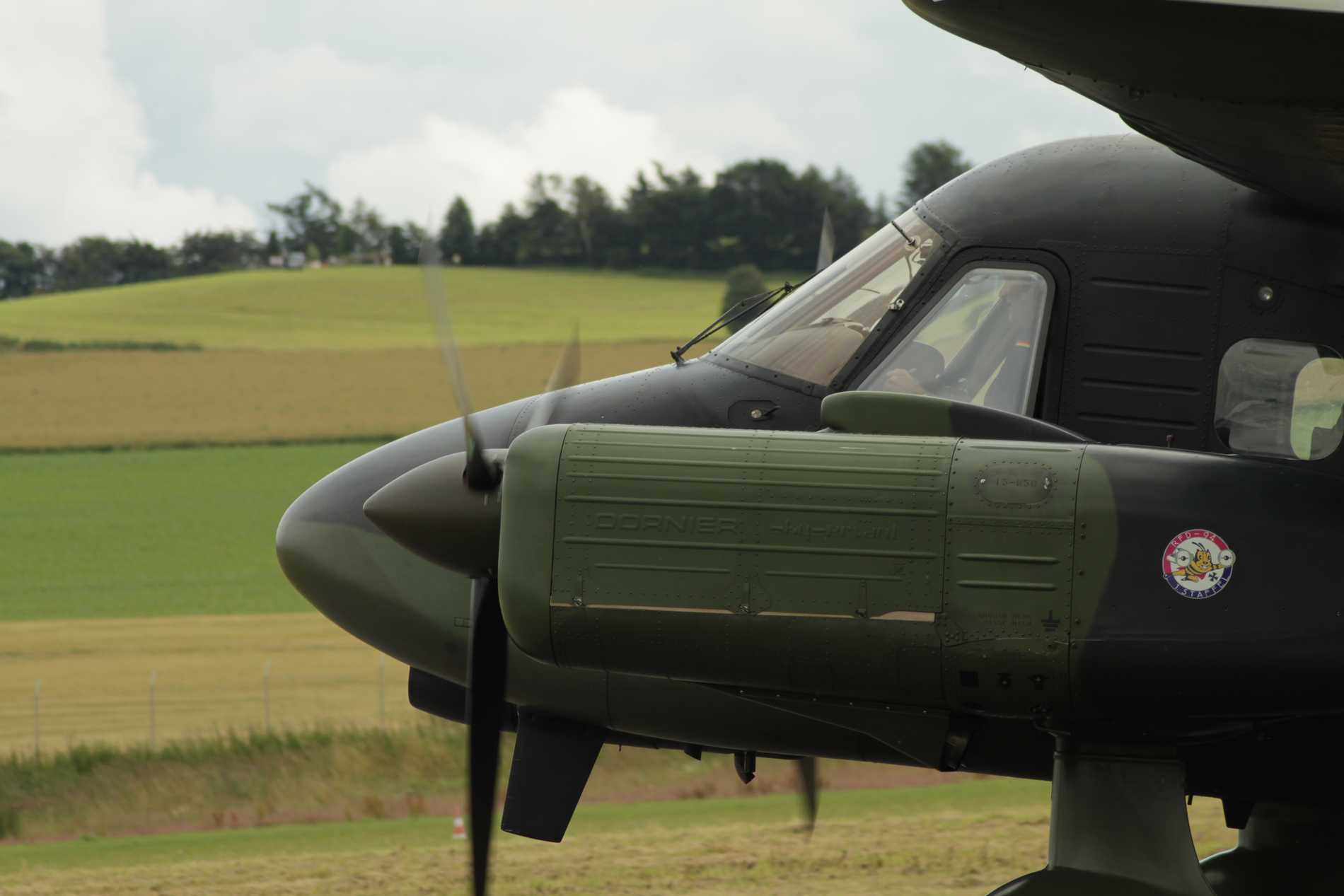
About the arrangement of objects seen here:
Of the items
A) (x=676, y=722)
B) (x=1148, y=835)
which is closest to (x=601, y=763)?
(x=676, y=722)

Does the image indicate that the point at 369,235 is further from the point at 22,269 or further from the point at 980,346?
the point at 980,346

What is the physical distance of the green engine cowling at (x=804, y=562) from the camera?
24.7ft

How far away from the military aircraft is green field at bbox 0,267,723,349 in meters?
54.1

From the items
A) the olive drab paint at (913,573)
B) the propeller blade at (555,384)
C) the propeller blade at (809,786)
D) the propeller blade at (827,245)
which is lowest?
the propeller blade at (809,786)

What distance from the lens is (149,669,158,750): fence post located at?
85.9 ft

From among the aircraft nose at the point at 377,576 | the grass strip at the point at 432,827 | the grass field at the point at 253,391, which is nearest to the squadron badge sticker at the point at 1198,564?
the aircraft nose at the point at 377,576

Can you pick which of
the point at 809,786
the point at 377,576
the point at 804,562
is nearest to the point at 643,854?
the point at 809,786

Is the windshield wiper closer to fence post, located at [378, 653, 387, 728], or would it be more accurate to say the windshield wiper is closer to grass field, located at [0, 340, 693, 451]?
fence post, located at [378, 653, 387, 728]

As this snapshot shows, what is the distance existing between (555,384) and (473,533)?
139cm

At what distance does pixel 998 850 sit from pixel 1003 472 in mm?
10151

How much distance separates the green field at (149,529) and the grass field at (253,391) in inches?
91.1

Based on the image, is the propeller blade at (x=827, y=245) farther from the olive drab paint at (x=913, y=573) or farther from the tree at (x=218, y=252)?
the tree at (x=218, y=252)

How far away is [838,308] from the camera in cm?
964

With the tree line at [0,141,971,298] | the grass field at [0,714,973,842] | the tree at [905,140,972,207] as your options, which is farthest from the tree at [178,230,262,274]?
the grass field at [0,714,973,842]
